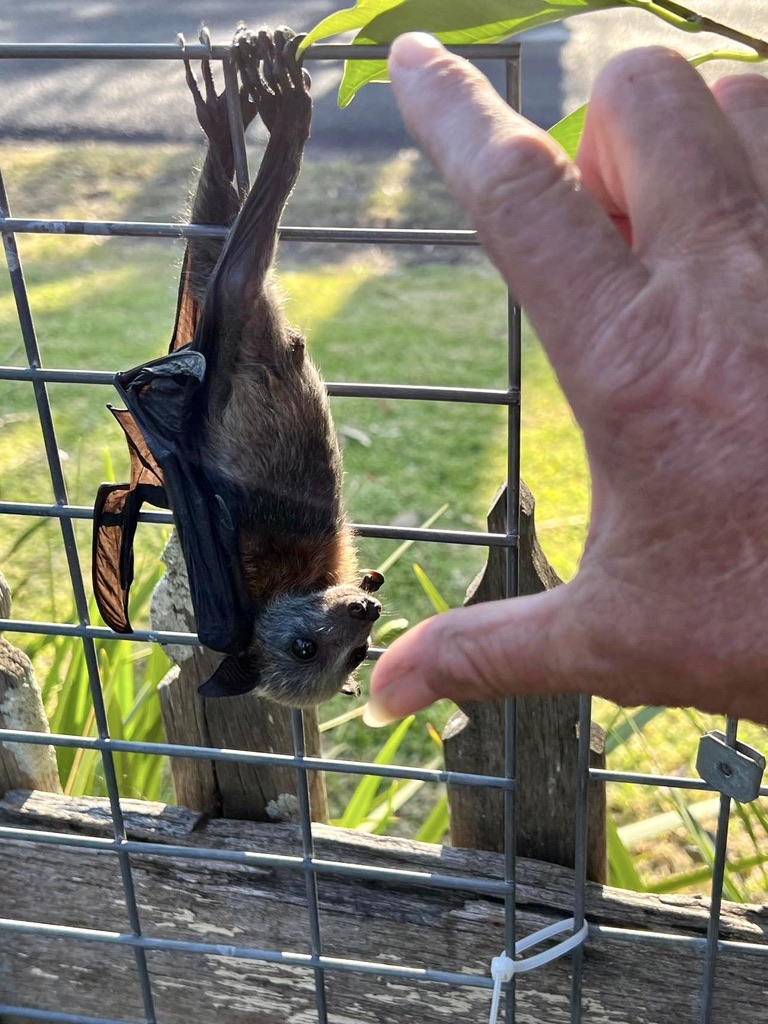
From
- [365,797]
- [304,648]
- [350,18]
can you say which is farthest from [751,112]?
[365,797]

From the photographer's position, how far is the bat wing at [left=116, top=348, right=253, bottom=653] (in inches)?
51.1

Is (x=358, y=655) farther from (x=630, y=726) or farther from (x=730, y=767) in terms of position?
(x=630, y=726)

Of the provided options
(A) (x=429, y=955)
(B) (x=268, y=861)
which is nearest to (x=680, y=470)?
(B) (x=268, y=861)

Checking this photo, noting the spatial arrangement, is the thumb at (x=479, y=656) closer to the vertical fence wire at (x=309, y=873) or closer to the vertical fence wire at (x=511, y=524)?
the vertical fence wire at (x=511, y=524)

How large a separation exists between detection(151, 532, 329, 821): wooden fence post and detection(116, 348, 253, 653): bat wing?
396 mm

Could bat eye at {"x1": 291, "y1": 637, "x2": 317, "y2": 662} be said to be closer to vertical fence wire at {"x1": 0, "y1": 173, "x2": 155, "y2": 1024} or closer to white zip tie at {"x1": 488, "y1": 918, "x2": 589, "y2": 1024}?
vertical fence wire at {"x1": 0, "y1": 173, "x2": 155, "y2": 1024}

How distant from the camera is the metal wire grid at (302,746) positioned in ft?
4.09

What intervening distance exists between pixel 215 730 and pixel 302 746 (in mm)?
337

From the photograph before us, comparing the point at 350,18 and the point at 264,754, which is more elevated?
the point at 350,18

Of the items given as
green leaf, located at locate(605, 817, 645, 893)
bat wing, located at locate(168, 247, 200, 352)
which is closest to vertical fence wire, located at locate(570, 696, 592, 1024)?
green leaf, located at locate(605, 817, 645, 893)

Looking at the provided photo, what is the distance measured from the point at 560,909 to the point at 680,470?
39.3 inches

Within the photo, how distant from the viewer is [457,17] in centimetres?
108

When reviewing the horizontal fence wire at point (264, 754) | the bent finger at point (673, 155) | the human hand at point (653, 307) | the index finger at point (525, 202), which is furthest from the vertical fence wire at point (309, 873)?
the bent finger at point (673, 155)

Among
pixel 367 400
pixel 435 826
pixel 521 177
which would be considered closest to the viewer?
pixel 521 177
